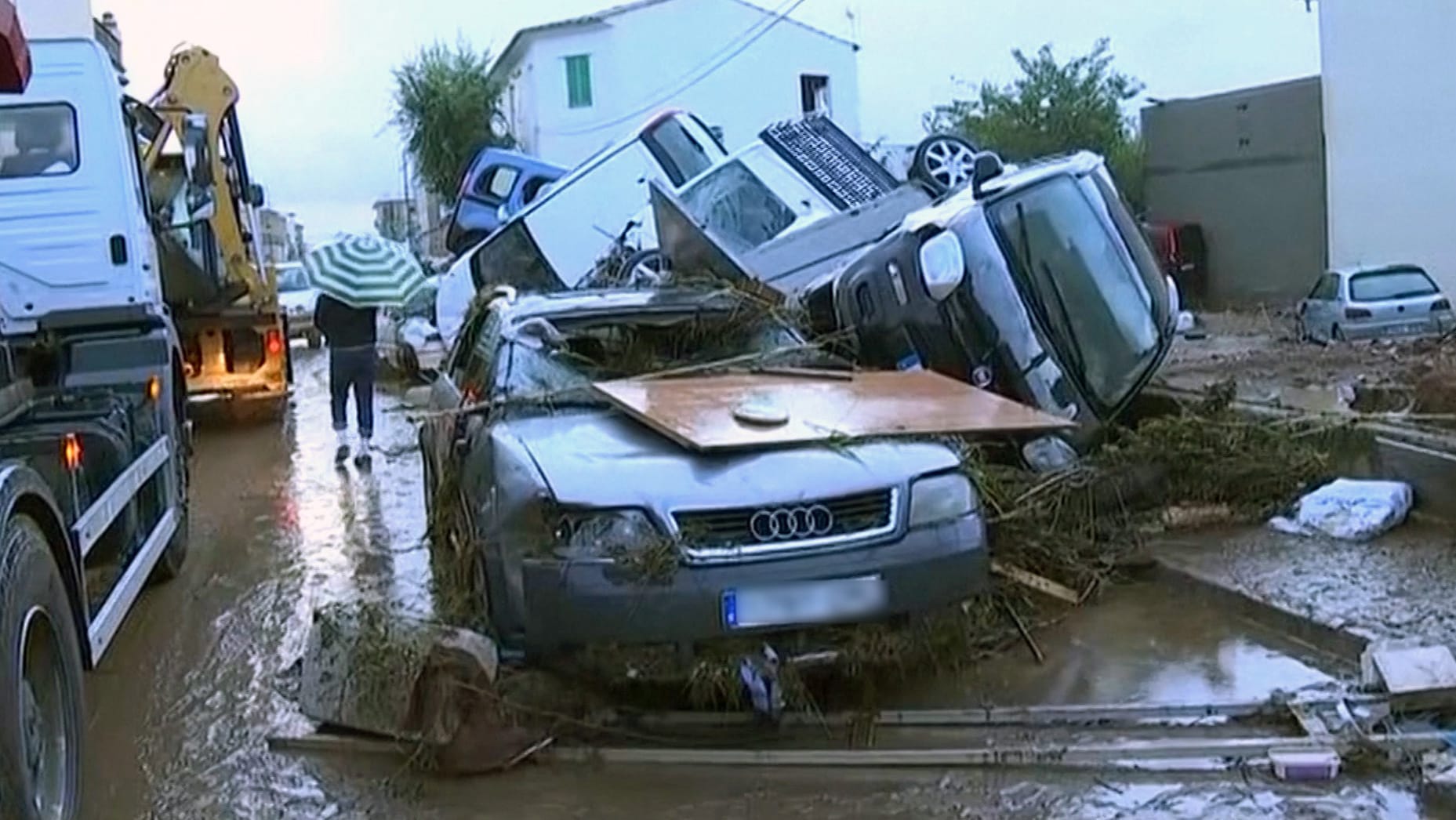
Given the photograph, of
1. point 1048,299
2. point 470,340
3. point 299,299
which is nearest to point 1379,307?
point 1048,299

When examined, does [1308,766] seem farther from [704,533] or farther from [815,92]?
[815,92]

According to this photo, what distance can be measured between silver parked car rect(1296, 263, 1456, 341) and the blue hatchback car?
11009 millimetres

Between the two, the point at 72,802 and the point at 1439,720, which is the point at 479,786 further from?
the point at 1439,720

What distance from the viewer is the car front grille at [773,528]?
513 cm

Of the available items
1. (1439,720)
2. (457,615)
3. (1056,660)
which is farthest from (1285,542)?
(457,615)

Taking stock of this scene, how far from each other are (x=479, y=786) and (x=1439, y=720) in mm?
3235

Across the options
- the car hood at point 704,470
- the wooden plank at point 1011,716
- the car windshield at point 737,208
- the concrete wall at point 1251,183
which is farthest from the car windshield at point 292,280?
the wooden plank at point 1011,716

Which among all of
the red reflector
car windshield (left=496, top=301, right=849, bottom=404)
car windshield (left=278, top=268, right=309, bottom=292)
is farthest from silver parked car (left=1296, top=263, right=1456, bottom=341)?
car windshield (left=278, top=268, right=309, bottom=292)

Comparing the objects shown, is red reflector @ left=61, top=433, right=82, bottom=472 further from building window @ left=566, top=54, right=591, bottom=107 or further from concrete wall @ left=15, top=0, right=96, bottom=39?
building window @ left=566, top=54, right=591, bottom=107

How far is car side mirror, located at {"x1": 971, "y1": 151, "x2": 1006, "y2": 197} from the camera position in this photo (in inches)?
361

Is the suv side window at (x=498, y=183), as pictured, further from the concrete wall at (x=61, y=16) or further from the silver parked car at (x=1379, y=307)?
the silver parked car at (x=1379, y=307)

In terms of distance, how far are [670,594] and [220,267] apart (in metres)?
11.7

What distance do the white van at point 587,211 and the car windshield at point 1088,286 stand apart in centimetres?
874

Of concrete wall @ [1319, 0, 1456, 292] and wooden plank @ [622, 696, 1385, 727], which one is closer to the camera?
wooden plank @ [622, 696, 1385, 727]
